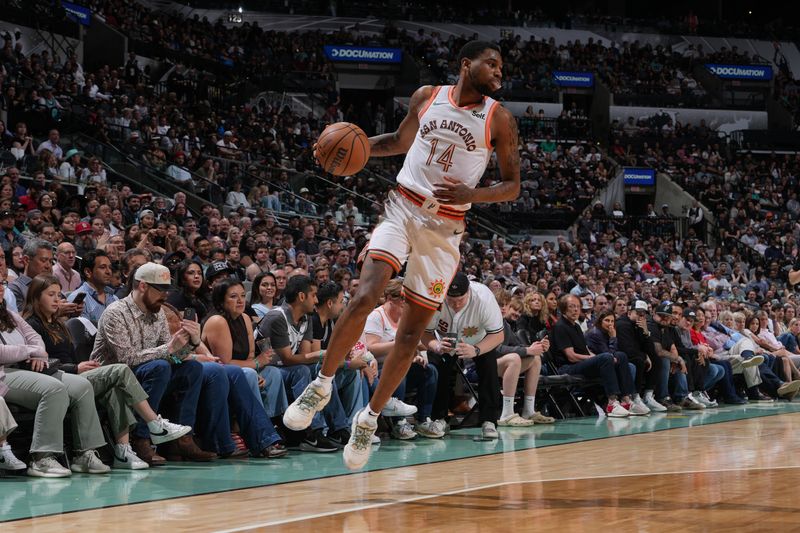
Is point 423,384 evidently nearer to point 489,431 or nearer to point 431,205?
point 489,431

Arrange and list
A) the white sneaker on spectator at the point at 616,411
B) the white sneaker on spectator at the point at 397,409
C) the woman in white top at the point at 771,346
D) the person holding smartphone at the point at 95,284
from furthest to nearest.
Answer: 1. the woman in white top at the point at 771,346
2. the white sneaker on spectator at the point at 616,411
3. the white sneaker on spectator at the point at 397,409
4. the person holding smartphone at the point at 95,284

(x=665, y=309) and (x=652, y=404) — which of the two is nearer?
(x=652, y=404)

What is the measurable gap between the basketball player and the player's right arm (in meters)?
0.07

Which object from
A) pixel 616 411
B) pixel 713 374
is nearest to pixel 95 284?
pixel 616 411

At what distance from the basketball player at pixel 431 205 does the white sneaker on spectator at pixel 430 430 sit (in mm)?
3002

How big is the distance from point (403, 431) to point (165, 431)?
2.35 metres

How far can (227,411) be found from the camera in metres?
6.28

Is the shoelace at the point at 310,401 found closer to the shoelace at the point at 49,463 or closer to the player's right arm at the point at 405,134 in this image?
the player's right arm at the point at 405,134

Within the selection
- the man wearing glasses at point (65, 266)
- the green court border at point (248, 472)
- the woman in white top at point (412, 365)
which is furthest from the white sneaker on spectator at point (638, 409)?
the man wearing glasses at point (65, 266)

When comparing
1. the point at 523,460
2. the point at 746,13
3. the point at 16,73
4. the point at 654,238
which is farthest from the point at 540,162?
the point at 523,460

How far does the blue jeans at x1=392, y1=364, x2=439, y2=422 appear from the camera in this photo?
311 inches

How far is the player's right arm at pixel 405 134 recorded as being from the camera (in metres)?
5.02

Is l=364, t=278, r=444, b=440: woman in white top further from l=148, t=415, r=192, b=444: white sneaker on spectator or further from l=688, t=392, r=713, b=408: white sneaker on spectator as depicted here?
l=688, t=392, r=713, b=408: white sneaker on spectator

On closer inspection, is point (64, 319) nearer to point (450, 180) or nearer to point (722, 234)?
point (450, 180)
